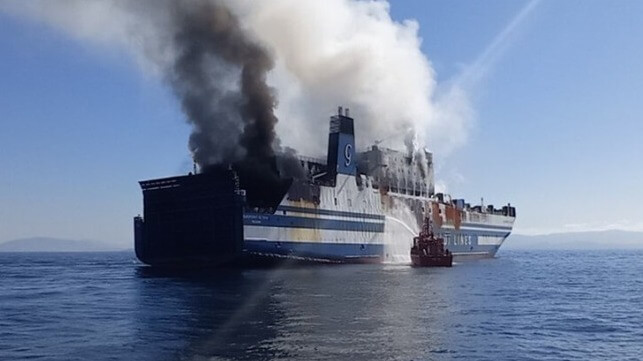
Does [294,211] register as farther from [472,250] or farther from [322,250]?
[472,250]

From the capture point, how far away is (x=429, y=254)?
96.1 m

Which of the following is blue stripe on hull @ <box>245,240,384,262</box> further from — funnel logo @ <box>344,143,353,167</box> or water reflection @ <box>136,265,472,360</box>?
funnel logo @ <box>344,143,353,167</box>

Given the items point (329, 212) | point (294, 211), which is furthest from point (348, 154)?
point (294, 211)

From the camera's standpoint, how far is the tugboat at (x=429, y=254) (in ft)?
312

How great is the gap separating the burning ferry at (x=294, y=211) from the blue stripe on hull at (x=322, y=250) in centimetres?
12

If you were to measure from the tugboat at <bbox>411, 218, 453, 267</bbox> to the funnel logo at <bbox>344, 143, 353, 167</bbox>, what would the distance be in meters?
16.2

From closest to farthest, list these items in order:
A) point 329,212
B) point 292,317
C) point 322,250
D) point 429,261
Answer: point 292,317
point 322,250
point 329,212
point 429,261

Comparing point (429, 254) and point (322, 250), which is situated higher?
point (322, 250)

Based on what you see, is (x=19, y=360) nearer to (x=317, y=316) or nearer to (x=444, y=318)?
(x=317, y=316)

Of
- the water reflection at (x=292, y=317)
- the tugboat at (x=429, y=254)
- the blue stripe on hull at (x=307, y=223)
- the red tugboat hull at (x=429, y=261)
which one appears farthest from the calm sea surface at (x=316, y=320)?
the tugboat at (x=429, y=254)

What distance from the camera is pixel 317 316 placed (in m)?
39.8

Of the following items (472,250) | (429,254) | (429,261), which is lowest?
(429,261)

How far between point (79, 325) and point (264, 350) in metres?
13.4

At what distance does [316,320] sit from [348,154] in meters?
55.3
